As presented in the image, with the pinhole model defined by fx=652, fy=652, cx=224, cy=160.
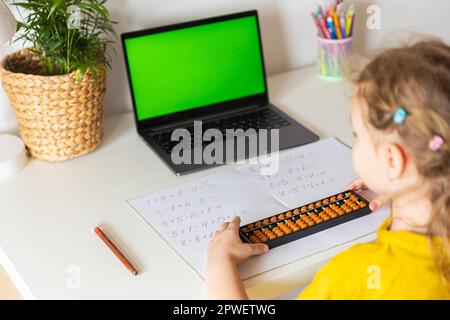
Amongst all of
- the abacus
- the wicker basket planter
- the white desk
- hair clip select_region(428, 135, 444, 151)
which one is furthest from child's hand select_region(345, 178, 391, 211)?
the wicker basket planter

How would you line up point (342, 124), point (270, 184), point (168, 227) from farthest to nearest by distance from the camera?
1. point (342, 124)
2. point (270, 184)
3. point (168, 227)

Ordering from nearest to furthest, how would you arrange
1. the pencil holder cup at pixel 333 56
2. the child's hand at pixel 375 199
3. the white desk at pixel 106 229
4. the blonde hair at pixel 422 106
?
the blonde hair at pixel 422 106
the white desk at pixel 106 229
the child's hand at pixel 375 199
the pencil holder cup at pixel 333 56

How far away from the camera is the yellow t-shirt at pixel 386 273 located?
32.6 inches

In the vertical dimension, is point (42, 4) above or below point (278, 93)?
above

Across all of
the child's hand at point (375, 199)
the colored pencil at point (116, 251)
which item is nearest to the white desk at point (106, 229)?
the colored pencil at point (116, 251)

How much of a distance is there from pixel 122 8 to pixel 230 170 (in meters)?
0.43

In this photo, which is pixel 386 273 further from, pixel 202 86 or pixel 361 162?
pixel 202 86

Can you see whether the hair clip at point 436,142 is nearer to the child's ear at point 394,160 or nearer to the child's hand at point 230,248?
the child's ear at point 394,160

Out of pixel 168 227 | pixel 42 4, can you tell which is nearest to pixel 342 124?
pixel 168 227

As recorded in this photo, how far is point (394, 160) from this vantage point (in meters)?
0.81

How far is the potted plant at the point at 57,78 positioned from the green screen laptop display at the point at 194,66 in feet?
0.32

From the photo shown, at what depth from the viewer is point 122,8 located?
1.35 m

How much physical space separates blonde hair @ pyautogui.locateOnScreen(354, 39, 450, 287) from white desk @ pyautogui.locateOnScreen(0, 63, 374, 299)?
19cm
